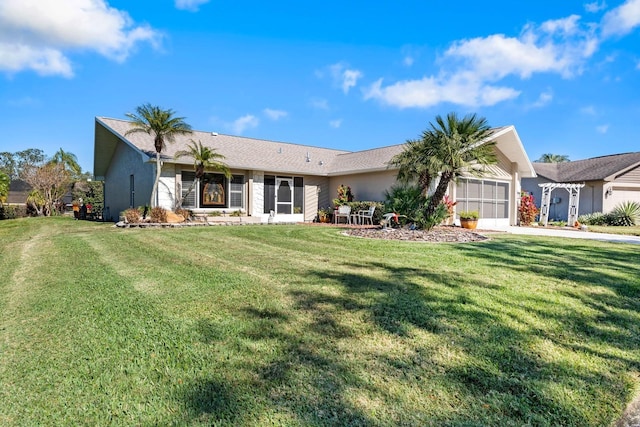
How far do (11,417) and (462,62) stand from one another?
18900mm

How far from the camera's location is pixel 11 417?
6.81ft

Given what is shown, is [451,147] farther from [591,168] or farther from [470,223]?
[591,168]

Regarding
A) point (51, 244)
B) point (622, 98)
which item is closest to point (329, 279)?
point (51, 244)

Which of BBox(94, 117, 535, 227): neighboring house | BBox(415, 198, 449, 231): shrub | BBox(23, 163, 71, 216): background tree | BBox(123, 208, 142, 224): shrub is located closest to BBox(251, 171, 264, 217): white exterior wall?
BBox(94, 117, 535, 227): neighboring house

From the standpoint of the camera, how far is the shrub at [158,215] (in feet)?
44.2

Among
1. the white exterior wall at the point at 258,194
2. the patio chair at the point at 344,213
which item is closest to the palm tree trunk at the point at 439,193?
the patio chair at the point at 344,213

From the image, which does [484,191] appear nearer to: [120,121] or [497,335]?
[497,335]

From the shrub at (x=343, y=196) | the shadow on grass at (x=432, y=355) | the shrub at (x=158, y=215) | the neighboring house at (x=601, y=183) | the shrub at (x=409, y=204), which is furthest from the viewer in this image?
the neighboring house at (x=601, y=183)

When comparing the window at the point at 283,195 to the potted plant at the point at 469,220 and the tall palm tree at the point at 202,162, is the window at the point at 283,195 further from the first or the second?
the potted plant at the point at 469,220

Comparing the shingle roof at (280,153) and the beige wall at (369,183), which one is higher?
the shingle roof at (280,153)

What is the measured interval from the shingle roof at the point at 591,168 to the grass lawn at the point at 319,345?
19788 millimetres

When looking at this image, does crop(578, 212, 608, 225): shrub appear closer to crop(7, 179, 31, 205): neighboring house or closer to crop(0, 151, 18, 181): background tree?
crop(7, 179, 31, 205): neighboring house

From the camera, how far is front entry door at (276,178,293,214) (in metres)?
17.9

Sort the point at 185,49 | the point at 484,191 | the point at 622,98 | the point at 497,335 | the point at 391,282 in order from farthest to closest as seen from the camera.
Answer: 1. the point at 622,98
2. the point at 484,191
3. the point at 185,49
4. the point at 391,282
5. the point at 497,335
